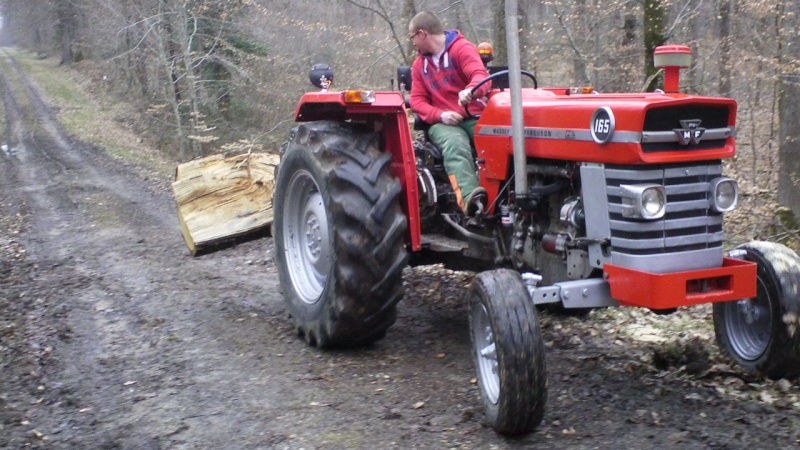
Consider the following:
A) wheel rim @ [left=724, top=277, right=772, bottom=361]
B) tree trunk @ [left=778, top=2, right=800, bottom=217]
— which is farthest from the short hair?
tree trunk @ [left=778, top=2, right=800, bottom=217]

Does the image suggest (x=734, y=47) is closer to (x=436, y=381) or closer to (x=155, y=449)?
(x=436, y=381)

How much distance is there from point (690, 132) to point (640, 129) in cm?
27

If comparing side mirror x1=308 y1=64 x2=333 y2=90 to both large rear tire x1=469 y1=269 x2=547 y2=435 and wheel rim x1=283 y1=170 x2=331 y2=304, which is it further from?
large rear tire x1=469 y1=269 x2=547 y2=435

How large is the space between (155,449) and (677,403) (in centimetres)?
257

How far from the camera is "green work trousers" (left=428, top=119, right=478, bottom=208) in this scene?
17.1 ft

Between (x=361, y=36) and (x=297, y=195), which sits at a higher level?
(x=361, y=36)

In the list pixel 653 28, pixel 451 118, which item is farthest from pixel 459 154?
pixel 653 28

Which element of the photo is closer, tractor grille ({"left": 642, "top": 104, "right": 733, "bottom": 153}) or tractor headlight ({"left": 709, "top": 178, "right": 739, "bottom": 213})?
tractor grille ({"left": 642, "top": 104, "right": 733, "bottom": 153})

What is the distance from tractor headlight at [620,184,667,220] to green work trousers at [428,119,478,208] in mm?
1397

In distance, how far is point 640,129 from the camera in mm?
3801

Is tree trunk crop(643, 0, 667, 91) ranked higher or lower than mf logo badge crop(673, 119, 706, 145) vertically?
higher

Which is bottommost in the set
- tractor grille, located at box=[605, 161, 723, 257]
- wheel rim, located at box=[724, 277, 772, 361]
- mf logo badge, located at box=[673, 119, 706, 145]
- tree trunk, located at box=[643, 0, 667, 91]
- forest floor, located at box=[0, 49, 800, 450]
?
forest floor, located at box=[0, 49, 800, 450]

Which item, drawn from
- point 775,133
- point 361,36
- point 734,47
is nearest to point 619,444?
point 775,133

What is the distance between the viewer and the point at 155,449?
3965mm
